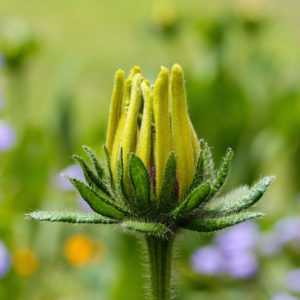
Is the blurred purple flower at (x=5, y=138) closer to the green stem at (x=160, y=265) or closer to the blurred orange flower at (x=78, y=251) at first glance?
the blurred orange flower at (x=78, y=251)

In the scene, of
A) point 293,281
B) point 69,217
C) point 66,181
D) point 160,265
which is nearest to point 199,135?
point 66,181

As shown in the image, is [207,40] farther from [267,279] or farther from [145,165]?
[145,165]

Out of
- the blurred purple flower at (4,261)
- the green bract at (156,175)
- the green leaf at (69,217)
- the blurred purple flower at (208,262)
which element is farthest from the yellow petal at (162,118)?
the blurred purple flower at (208,262)

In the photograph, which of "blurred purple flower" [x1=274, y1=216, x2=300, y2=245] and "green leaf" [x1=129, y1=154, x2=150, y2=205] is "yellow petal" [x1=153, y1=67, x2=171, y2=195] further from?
"blurred purple flower" [x1=274, y1=216, x2=300, y2=245]

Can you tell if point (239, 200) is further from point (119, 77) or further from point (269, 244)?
point (269, 244)

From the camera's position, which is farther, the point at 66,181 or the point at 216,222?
the point at 66,181

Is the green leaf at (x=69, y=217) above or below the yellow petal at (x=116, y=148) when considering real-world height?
below

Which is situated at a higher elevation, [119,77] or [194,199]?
[119,77]

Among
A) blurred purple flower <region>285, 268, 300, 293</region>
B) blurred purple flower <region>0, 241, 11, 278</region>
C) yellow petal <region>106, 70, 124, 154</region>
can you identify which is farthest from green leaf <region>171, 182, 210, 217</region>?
blurred purple flower <region>285, 268, 300, 293</region>
